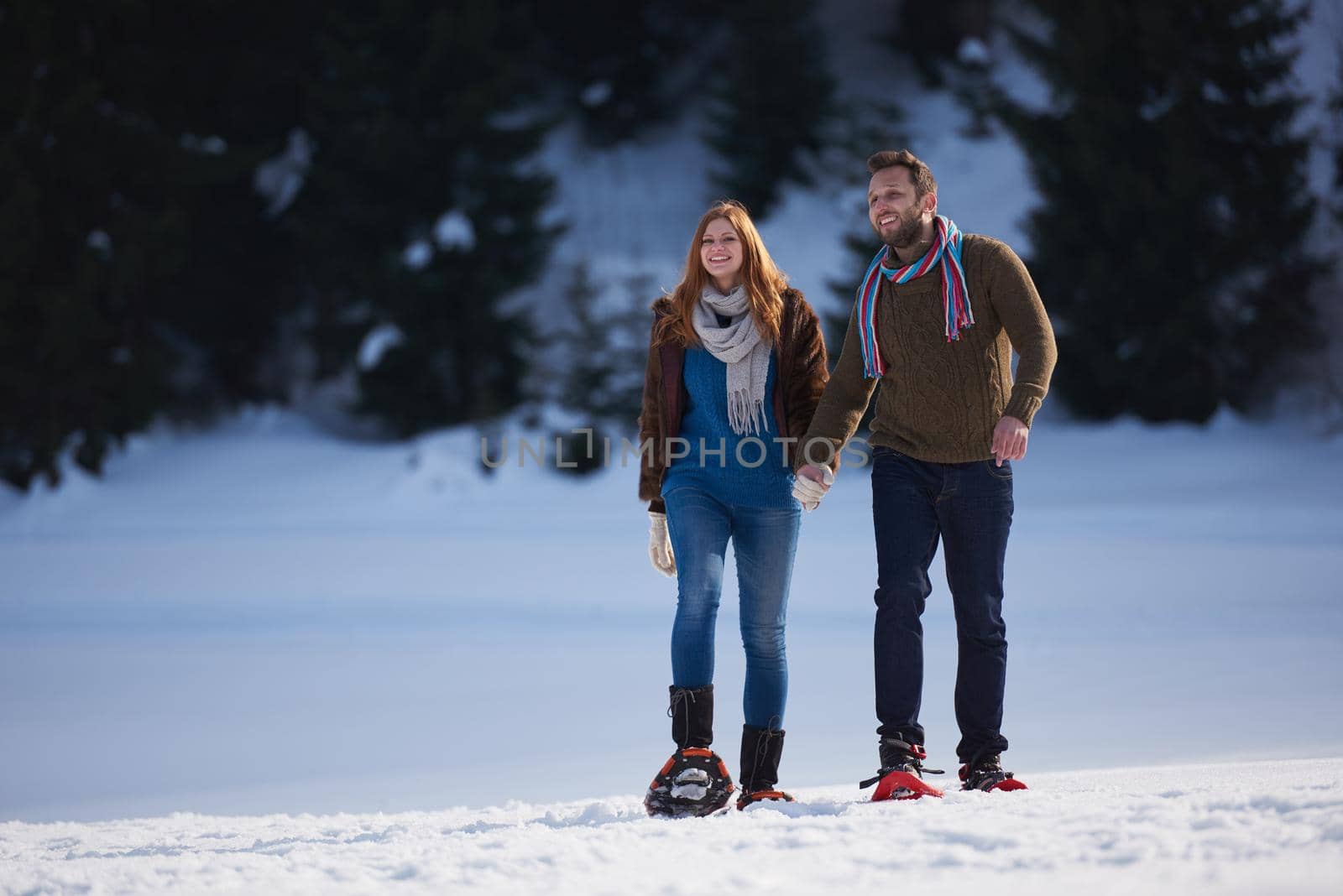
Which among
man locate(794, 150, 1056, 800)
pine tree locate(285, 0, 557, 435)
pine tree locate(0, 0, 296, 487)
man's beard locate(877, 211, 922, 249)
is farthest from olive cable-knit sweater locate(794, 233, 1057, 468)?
pine tree locate(0, 0, 296, 487)

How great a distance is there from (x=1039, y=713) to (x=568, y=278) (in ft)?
48.4

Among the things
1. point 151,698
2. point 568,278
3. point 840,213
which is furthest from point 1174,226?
point 151,698

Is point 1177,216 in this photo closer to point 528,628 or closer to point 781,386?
point 528,628

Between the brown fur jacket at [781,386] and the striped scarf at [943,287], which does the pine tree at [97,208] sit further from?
the striped scarf at [943,287]

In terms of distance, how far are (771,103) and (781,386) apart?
16.4 meters

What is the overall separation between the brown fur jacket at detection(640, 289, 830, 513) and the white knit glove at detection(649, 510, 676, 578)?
0.08 m

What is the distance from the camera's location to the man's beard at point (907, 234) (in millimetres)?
3535

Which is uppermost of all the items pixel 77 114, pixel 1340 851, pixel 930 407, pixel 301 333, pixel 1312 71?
pixel 1312 71

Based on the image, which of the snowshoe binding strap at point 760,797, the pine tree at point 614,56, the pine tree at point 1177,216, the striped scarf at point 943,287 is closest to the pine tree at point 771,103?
the pine tree at point 614,56

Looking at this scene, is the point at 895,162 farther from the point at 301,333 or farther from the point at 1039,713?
the point at 301,333

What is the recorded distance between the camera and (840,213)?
19672 mm

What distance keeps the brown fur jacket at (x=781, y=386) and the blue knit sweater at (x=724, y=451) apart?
0.03 metres

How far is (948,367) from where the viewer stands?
3527mm

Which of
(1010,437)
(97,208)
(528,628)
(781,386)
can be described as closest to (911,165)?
(781,386)
